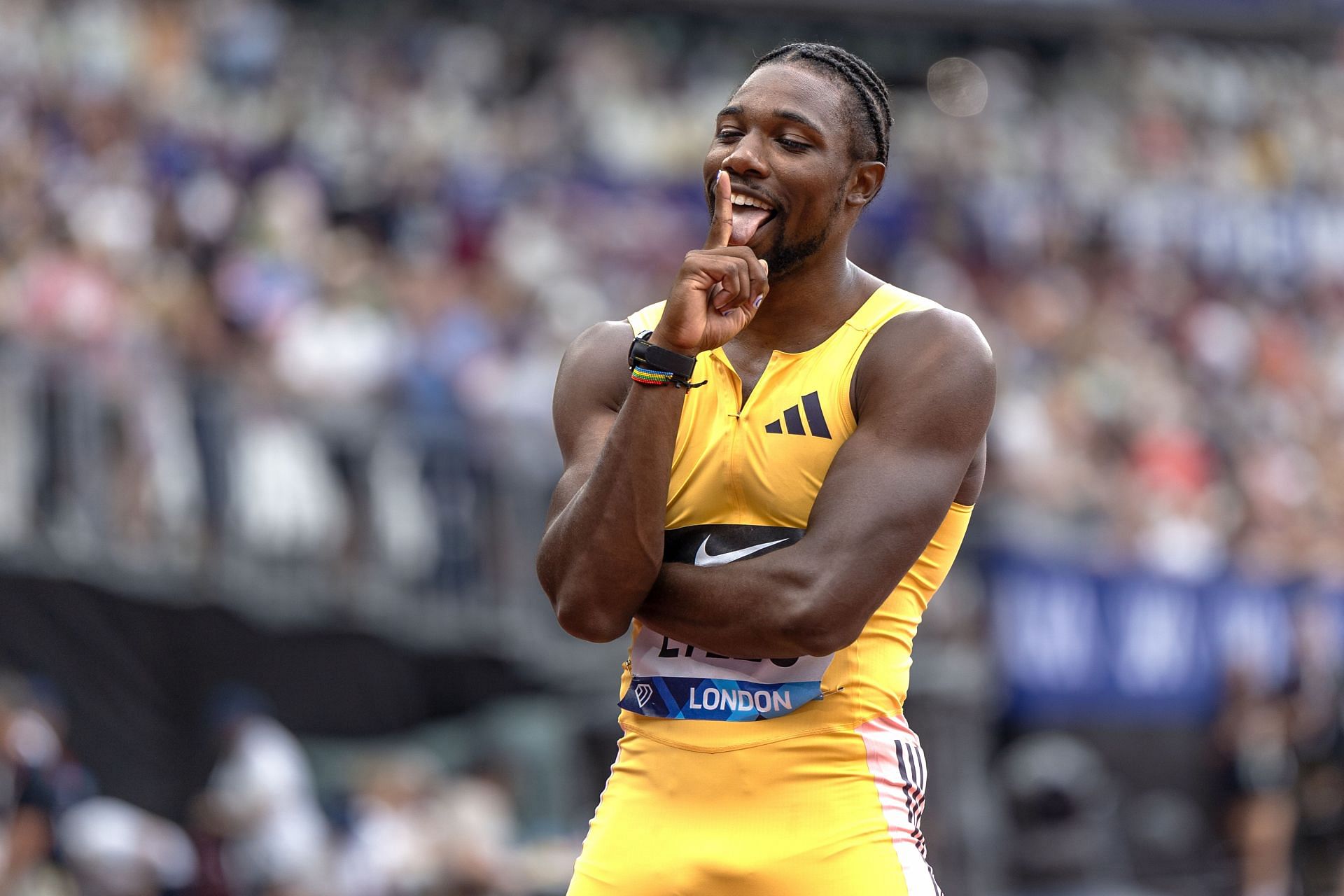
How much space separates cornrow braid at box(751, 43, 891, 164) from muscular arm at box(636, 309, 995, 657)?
40 cm

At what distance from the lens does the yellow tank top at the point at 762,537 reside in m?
3.42

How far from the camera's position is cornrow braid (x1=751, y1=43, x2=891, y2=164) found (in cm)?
360

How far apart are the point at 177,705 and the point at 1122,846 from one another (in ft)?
20.0

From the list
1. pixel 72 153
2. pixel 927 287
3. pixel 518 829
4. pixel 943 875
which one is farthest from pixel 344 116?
pixel 943 875

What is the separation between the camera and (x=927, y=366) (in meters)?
3.44

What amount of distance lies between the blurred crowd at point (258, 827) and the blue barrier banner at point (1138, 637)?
336 cm

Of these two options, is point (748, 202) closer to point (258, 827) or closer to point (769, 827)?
point (769, 827)

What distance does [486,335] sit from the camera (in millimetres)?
11992

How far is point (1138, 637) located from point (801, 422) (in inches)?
362

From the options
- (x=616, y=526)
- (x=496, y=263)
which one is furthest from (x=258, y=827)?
(x=616, y=526)

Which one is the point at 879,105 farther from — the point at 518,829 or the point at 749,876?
the point at 518,829

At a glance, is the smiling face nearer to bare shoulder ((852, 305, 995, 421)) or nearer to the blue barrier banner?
bare shoulder ((852, 305, 995, 421))

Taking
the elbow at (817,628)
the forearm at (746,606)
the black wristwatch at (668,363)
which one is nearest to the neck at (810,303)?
the black wristwatch at (668,363)

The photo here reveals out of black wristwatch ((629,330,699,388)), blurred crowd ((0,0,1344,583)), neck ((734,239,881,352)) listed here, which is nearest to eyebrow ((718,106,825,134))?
neck ((734,239,881,352))
